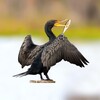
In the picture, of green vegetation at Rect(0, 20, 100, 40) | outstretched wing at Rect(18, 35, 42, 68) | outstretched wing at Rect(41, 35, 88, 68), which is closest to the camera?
outstretched wing at Rect(41, 35, 88, 68)

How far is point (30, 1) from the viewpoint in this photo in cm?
1123

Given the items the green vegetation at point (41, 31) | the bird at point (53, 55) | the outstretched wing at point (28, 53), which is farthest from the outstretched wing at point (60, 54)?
the green vegetation at point (41, 31)

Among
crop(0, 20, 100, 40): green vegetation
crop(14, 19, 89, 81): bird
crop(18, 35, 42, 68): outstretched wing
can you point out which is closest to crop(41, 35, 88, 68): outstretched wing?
crop(14, 19, 89, 81): bird

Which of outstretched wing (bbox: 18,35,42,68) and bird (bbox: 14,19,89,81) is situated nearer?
bird (bbox: 14,19,89,81)

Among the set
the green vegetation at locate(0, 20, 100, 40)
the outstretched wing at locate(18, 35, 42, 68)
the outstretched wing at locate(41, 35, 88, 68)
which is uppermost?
the green vegetation at locate(0, 20, 100, 40)

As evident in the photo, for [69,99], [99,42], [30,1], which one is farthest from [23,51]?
[30,1]

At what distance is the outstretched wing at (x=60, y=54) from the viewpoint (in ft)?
16.2

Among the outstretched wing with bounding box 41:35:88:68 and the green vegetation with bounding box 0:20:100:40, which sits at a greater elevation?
the green vegetation with bounding box 0:20:100:40

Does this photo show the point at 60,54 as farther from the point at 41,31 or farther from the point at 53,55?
the point at 41,31

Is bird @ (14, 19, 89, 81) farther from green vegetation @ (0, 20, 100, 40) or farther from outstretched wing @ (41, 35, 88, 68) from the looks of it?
green vegetation @ (0, 20, 100, 40)

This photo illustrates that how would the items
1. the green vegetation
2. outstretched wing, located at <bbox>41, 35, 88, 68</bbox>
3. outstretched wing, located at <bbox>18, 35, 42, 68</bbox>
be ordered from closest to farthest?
outstretched wing, located at <bbox>41, 35, 88, 68</bbox> < outstretched wing, located at <bbox>18, 35, 42, 68</bbox> < the green vegetation

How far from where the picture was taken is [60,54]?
5.02 meters

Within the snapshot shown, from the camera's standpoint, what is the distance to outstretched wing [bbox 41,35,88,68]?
16.2 ft

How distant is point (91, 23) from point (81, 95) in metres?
4.48
